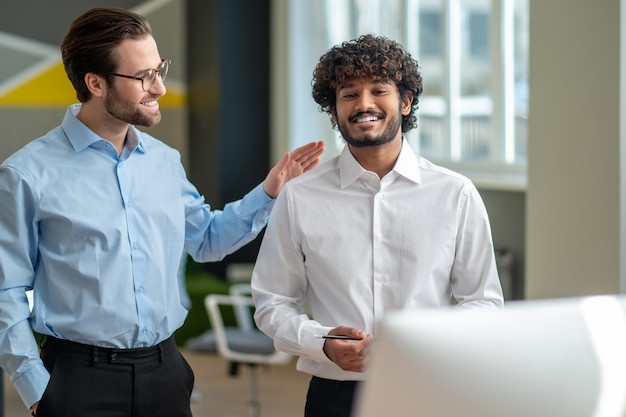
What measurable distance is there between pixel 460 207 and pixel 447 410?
92cm

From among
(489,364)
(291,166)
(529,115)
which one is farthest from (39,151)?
(529,115)

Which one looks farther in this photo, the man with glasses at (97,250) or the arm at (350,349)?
the man with glasses at (97,250)

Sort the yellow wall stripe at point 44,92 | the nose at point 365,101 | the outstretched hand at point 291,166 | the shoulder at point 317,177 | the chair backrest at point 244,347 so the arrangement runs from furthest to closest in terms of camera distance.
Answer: the yellow wall stripe at point 44,92
the chair backrest at point 244,347
the outstretched hand at point 291,166
the shoulder at point 317,177
the nose at point 365,101

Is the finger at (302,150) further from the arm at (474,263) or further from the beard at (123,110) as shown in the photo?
the arm at (474,263)

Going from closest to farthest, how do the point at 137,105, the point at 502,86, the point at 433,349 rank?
the point at 433,349
the point at 137,105
the point at 502,86

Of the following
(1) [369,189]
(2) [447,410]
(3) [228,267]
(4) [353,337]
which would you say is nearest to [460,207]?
(1) [369,189]

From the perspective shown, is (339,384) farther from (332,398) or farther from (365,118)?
(365,118)

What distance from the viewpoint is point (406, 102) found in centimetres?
217

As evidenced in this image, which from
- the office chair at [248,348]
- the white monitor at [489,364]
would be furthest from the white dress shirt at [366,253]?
the office chair at [248,348]

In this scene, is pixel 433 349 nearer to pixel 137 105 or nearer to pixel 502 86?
pixel 137 105

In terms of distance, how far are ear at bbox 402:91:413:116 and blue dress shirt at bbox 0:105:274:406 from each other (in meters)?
0.61

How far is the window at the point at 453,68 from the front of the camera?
5586 mm

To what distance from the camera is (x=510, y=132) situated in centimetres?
568

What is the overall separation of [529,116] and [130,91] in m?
2.28
